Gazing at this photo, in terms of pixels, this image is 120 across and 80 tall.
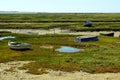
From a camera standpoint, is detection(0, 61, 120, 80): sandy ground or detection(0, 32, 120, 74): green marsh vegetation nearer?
A: detection(0, 61, 120, 80): sandy ground

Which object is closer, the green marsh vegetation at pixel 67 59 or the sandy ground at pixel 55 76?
the sandy ground at pixel 55 76

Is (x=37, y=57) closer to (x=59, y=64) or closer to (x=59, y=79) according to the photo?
(x=59, y=64)

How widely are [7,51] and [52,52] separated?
8.36m

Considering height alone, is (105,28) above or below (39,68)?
below

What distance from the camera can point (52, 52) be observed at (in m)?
51.8

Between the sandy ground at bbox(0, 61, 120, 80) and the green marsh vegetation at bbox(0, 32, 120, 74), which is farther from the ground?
the sandy ground at bbox(0, 61, 120, 80)

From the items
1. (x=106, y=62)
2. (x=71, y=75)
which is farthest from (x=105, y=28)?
(x=71, y=75)

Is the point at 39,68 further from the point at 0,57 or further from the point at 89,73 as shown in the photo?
the point at 0,57

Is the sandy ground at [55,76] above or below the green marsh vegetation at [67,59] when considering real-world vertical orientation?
above

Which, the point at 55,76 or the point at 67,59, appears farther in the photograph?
the point at 67,59

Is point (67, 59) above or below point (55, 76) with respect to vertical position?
below

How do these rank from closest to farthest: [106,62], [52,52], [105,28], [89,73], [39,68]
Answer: [89,73], [39,68], [106,62], [52,52], [105,28]

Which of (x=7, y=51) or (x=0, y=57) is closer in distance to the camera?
(x=0, y=57)

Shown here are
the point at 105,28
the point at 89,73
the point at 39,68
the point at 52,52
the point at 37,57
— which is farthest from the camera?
the point at 105,28
